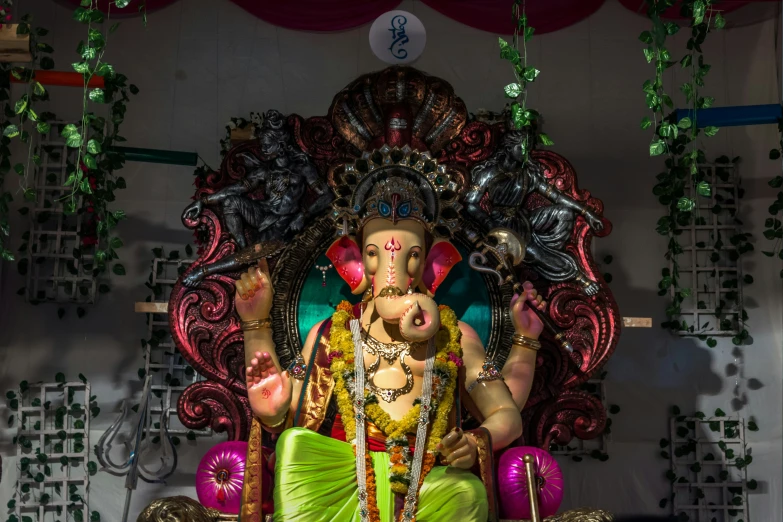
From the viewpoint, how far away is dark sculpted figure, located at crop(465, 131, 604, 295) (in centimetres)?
501

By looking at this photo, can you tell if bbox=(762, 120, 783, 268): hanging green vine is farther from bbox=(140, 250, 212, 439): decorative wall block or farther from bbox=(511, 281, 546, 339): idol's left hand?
bbox=(140, 250, 212, 439): decorative wall block

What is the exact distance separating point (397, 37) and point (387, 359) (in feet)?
4.86

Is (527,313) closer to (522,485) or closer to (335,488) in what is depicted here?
(522,485)

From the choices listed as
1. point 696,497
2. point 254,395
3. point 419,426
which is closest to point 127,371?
point 254,395

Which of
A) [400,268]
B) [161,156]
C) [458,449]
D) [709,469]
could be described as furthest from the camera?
[709,469]

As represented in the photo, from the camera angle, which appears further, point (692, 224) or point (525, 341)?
point (692, 224)

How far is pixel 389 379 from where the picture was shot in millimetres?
4461

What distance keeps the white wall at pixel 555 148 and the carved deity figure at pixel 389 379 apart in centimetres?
138

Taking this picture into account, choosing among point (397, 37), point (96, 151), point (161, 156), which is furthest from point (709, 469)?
point (96, 151)

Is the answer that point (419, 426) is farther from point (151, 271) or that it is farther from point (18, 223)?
point (18, 223)

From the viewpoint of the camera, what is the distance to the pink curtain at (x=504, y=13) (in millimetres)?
5891

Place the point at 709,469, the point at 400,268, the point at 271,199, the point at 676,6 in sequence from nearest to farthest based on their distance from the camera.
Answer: the point at 400,268
the point at 271,199
the point at 709,469
the point at 676,6

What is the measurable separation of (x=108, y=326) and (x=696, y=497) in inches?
129

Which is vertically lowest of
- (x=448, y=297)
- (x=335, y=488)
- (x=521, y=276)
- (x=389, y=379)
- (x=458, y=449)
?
(x=335, y=488)
